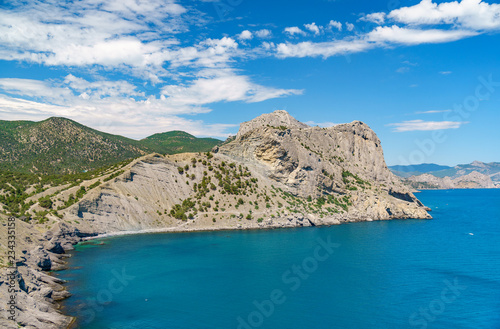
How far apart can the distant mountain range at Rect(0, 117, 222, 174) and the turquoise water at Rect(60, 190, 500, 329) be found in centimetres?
7257

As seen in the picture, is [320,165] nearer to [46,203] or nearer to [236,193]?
[236,193]

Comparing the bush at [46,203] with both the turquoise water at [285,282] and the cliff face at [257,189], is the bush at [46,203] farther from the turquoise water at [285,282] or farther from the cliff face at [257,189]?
the turquoise water at [285,282]

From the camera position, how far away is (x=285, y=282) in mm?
42312


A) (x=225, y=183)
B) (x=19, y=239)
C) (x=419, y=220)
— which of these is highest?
(x=225, y=183)

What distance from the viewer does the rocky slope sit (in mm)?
67750

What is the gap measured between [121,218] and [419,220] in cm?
8291

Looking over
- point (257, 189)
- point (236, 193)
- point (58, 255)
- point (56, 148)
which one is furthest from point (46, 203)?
point (56, 148)

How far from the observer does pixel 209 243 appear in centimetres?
6456

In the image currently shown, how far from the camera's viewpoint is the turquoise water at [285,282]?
31844mm

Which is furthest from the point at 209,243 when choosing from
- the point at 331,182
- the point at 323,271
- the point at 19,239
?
the point at 331,182

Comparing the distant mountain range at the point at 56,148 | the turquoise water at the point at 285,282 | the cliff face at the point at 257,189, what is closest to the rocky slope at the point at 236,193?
the cliff face at the point at 257,189

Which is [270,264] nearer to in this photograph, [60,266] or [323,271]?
[323,271]

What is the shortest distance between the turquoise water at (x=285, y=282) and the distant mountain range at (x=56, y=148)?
72.6 metres

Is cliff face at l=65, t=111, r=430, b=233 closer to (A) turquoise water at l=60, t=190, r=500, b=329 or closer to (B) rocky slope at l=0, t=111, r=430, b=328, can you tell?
(B) rocky slope at l=0, t=111, r=430, b=328
